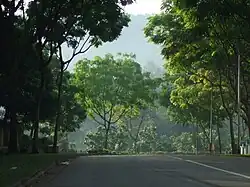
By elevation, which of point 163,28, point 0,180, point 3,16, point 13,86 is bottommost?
point 0,180

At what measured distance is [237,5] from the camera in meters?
29.2

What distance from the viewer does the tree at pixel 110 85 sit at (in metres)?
68.1

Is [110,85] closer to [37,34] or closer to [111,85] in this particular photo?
[111,85]

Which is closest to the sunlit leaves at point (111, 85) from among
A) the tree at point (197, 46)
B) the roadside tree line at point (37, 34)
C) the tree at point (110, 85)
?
the tree at point (110, 85)

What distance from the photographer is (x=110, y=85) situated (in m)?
69.0

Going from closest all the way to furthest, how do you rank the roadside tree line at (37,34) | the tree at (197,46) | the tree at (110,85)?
the roadside tree line at (37,34) < the tree at (197,46) < the tree at (110,85)

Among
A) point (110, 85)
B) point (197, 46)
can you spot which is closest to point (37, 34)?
point (197, 46)

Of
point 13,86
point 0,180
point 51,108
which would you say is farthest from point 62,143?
point 0,180

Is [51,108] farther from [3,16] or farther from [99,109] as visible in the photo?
[99,109]

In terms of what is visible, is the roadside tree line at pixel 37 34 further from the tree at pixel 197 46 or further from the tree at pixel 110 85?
the tree at pixel 110 85

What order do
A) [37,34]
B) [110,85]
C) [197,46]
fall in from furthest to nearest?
[110,85] < [197,46] < [37,34]

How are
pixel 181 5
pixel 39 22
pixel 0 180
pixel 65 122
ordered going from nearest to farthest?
1. pixel 0 180
2. pixel 181 5
3. pixel 39 22
4. pixel 65 122

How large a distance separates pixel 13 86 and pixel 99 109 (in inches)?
1474

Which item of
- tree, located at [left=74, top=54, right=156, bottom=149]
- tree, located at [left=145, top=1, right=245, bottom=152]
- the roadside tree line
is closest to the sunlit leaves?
tree, located at [left=74, top=54, right=156, bottom=149]
